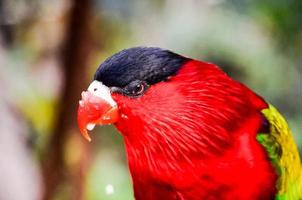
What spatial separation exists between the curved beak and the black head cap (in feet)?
0.05

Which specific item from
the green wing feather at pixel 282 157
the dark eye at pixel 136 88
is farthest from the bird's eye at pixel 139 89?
the green wing feather at pixel 282 157

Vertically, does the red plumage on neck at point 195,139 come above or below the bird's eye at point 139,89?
below

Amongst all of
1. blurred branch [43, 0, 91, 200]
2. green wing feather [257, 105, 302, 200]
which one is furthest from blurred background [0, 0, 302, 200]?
green wing feather [257, 105, 302, 200]

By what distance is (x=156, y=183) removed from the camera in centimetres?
90

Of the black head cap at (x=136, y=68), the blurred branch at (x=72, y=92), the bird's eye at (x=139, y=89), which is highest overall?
the black head cap at (x=136, y=68)

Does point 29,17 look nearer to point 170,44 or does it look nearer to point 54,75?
point 54,75

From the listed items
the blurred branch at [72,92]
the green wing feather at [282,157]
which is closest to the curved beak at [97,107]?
the green wing feather at [282,157]

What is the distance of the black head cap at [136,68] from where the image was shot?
851 millimetres

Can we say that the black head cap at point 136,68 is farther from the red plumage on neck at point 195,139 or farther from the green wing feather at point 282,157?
the green wing feather at point 282,157

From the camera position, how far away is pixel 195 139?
2.89ft

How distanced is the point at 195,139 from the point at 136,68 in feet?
0.50

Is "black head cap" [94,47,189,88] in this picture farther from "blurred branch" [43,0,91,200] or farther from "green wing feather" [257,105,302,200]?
"blurred branch" [43,0,91,200]

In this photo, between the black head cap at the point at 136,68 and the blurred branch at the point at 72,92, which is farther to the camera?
the blurred branch at the point at 72,92

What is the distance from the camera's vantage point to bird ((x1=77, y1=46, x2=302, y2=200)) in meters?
0.86
